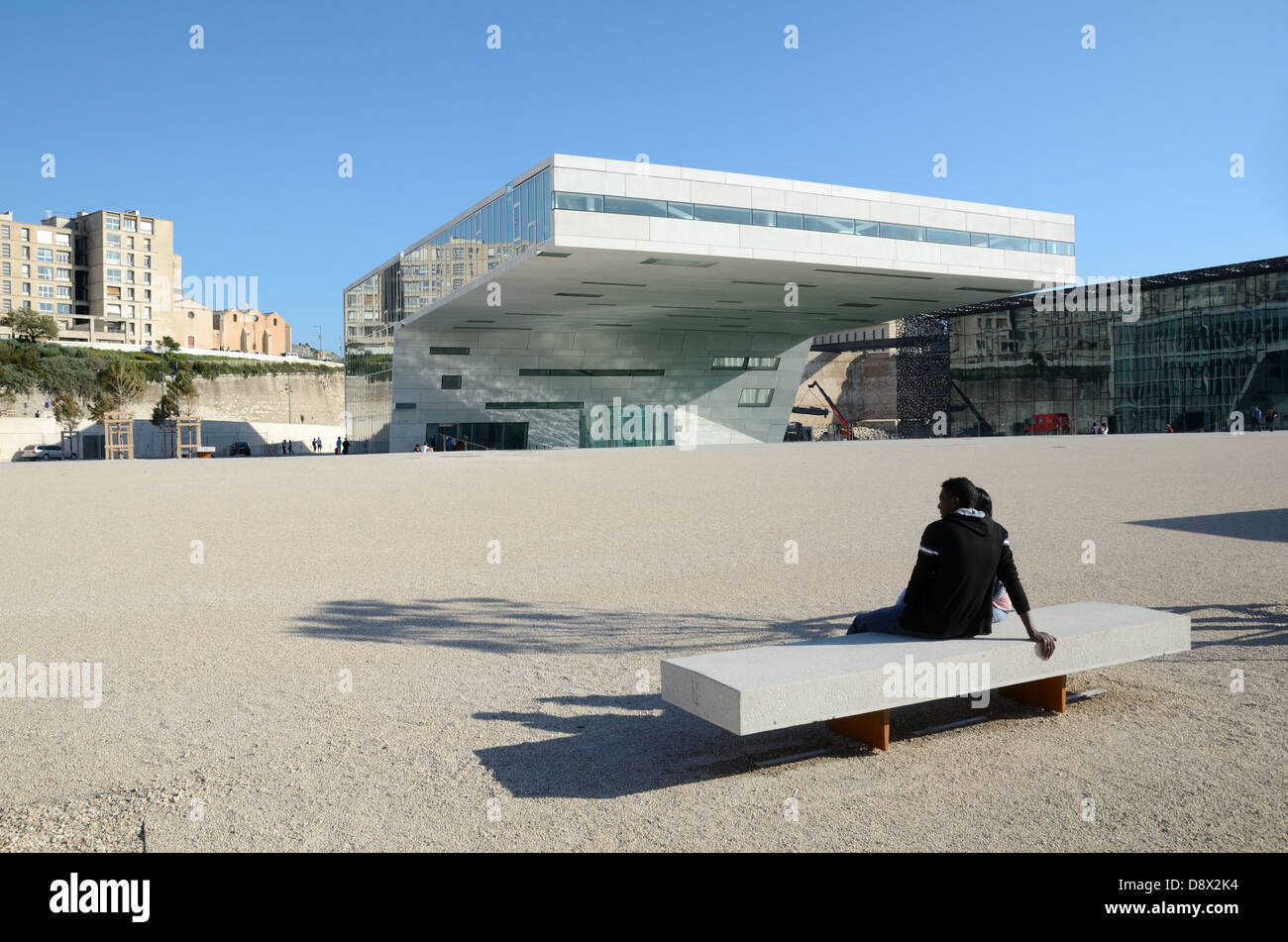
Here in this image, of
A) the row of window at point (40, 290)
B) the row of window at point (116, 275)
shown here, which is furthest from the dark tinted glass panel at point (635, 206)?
the row of window at point (40, 290)

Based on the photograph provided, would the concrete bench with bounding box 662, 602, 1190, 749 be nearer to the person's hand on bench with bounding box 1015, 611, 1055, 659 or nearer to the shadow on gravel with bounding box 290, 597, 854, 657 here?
the person's hand on bench with bounding box 1015, 611, 1055, 659

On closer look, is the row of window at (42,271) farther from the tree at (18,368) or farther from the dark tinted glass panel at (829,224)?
the dark tinted glass panel at (829,224)

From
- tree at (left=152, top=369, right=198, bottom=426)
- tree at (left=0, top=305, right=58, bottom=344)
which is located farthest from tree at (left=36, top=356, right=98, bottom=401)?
tree at (left=0, top=305, right=58, bottom=344)

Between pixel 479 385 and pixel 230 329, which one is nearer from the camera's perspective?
pixel 479 385

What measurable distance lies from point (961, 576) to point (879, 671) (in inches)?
30.7

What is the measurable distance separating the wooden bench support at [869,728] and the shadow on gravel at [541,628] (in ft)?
6.22

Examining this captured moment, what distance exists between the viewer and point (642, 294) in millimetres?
49188

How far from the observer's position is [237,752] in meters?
5.07

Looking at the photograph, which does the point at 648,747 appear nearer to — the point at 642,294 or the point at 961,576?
the point at 961,576

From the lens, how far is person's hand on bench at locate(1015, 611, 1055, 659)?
5195 millimetres

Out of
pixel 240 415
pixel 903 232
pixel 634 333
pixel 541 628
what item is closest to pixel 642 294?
pixel 634 333
